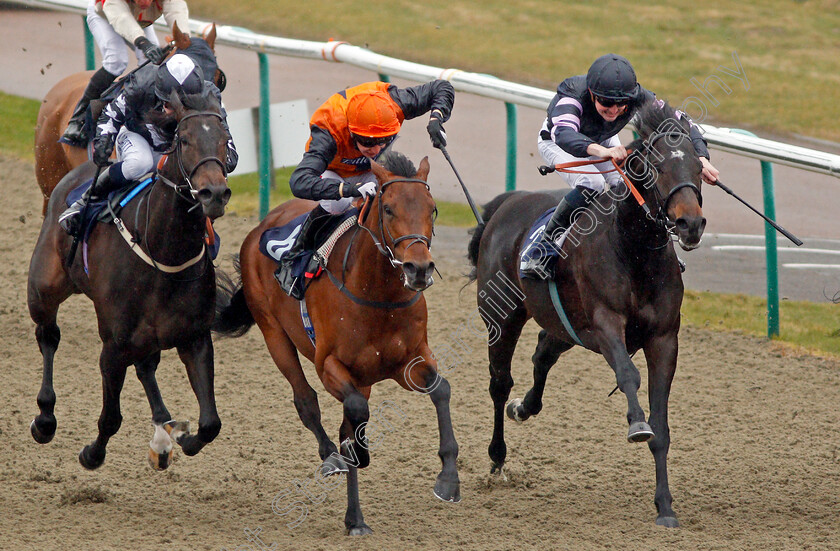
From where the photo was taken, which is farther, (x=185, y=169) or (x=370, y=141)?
(x=370, y=141)

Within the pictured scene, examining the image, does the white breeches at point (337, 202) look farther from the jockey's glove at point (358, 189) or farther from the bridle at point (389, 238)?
the bridle at point (389, 238)

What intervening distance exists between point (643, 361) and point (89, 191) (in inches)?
144

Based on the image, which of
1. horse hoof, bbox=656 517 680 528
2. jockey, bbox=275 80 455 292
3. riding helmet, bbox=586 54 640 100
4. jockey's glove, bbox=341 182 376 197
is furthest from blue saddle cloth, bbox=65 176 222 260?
horse hoof, bbox=656 517 680 528

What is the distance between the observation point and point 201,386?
529cm

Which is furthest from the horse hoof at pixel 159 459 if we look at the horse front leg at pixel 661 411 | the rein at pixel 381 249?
the horse front leg at pixel 661 411

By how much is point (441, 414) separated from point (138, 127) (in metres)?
2.01

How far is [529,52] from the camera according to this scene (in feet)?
53.5

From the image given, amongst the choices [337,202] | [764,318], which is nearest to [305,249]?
[337,202]

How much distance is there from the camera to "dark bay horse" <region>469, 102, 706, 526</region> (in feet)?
15.4

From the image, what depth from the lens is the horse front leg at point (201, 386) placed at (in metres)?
5.23

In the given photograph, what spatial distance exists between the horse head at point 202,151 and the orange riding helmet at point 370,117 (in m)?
0.55

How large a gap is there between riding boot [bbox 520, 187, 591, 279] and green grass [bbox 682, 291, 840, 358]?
8.56 ft

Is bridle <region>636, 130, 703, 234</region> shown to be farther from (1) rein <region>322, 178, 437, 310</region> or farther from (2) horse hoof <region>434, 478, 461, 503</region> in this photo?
(2) horse hoof <region>434, 478, 461, 503</region>

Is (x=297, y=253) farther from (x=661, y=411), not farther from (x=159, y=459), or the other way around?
(x=661, y=411)
